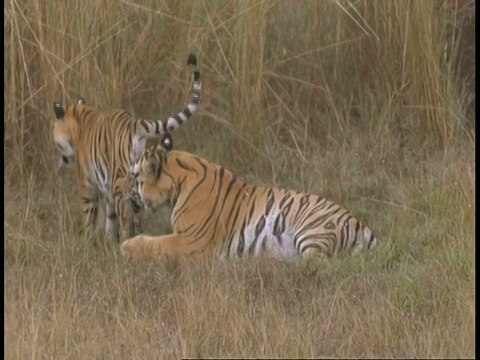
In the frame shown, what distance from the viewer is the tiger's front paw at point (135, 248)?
19.8ft

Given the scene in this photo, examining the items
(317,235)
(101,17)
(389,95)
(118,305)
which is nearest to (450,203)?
(317,235)

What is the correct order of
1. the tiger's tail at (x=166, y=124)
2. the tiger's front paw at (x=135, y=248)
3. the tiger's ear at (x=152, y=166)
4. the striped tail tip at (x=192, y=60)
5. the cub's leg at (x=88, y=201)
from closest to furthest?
the tiger's front paw at (x=135, y=248), the tiger's ear at (x=152, y=166), the cub's leg at (x=88, y=201), the tiger's tail at (x=166, y=124), the striped tail tip at (x=192, y=60)

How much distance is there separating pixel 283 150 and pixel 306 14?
832 millimetres

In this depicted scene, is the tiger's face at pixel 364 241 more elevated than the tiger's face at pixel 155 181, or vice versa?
the tiger's face at pixel 155 181

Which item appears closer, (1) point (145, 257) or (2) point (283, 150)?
(1) point (145, 257)

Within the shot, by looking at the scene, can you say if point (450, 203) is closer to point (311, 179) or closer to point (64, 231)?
point (311, 179)

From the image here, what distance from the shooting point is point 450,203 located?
20.0ft

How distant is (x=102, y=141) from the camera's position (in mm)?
6730

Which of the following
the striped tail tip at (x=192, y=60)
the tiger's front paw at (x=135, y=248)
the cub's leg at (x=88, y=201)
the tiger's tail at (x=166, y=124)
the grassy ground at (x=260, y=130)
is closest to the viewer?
the grassy ground at (x=260, y=130)

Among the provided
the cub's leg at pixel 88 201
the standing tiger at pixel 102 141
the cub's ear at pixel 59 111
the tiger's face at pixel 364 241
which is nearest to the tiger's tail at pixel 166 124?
the standing tiger at pixel 102 141

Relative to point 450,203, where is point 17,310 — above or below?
below

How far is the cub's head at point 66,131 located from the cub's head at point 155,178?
485 mm

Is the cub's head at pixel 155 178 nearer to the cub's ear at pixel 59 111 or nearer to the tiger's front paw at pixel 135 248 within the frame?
the tiger's front paw at pixel 135 248

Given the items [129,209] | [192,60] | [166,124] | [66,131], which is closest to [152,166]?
[129,209]
